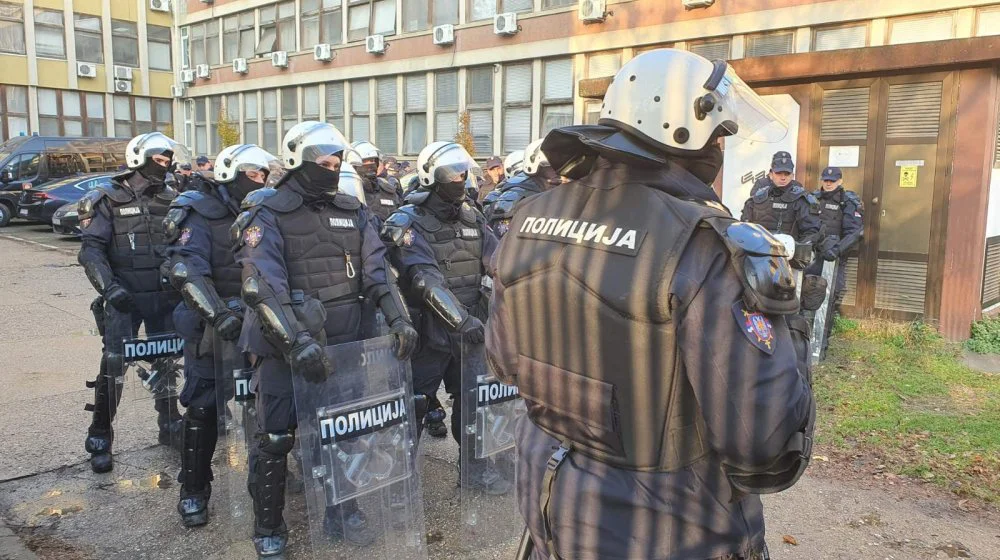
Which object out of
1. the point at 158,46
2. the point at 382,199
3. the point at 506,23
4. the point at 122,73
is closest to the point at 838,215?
the point at 382,199

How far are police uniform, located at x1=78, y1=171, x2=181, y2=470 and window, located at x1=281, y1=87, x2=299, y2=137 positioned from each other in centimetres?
2263

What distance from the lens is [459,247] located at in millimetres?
4730

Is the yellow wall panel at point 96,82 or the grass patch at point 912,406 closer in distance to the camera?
the grass patch at point 912,406

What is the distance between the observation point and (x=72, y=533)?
159 inches

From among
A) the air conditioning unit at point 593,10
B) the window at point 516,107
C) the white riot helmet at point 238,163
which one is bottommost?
the white riot helmet at point 238,163

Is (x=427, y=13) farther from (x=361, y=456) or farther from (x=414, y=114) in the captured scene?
(x=361, y=456)

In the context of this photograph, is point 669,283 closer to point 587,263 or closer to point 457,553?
point 587,263

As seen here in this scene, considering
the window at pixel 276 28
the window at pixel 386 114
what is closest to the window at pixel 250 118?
the window at pixel 276 28

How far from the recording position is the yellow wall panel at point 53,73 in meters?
31.5

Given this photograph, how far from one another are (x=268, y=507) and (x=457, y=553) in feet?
3.24

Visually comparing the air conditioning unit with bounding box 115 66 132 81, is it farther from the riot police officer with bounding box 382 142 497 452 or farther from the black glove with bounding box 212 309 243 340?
the black glove with bounding box 212 309 243 340

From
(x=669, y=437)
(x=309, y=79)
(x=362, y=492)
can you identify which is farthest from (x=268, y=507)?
(x=309, y=79)

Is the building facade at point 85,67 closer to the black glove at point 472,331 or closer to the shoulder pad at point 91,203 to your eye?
the shoulder pad at point 91,203

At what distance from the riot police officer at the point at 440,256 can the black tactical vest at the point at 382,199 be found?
333cm
